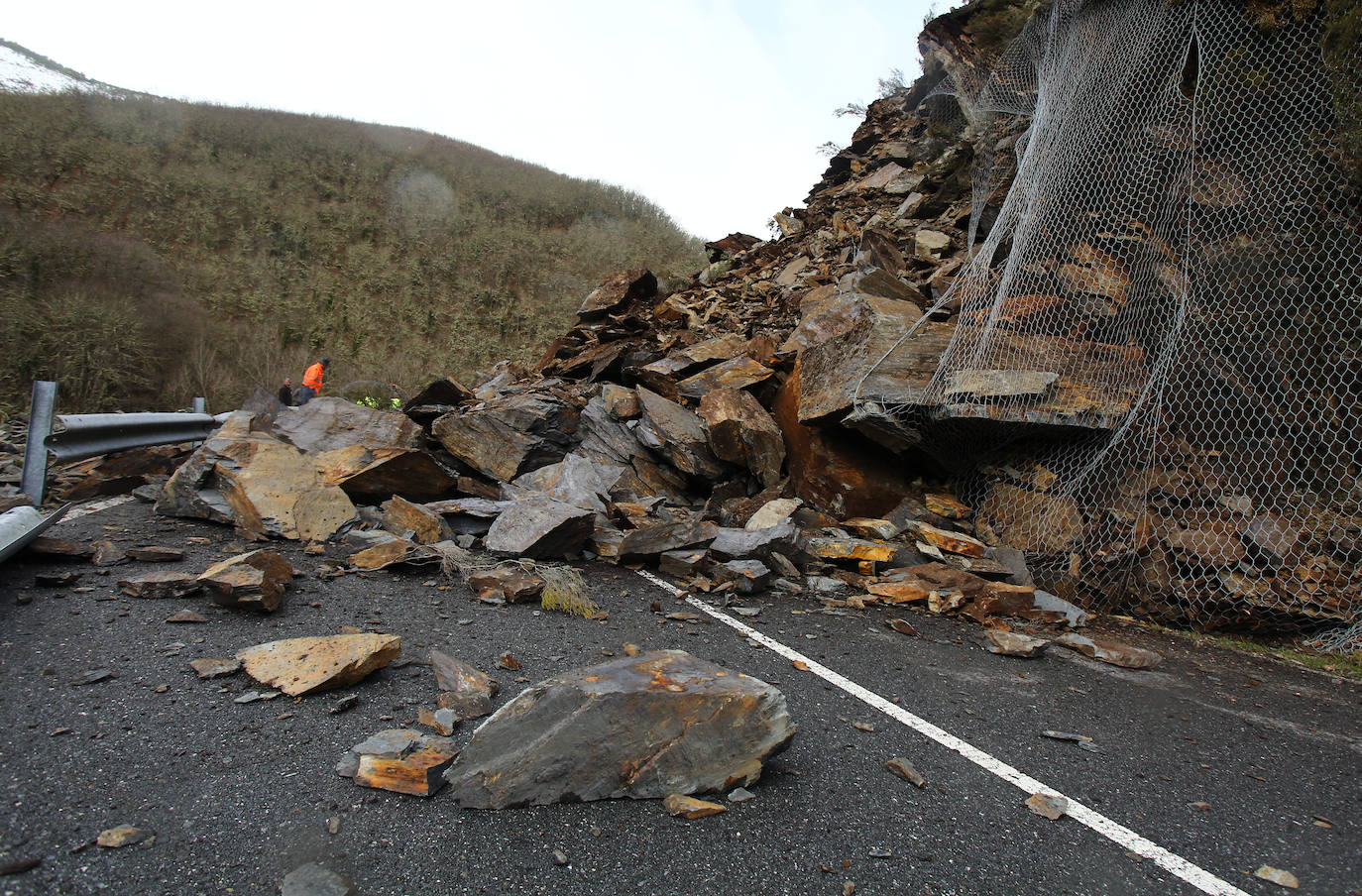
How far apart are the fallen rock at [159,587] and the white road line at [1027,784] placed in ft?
9.69

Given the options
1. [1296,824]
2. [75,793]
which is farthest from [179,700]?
[1296,824]

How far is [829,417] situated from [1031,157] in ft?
10.8

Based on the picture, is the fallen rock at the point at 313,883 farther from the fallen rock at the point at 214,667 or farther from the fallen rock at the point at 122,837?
the fallen rock at the point at 214,667

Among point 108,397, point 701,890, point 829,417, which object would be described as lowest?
A: point 108,397

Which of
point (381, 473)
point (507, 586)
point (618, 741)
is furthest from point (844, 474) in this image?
point (618, 741)

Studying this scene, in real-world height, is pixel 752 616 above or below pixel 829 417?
below

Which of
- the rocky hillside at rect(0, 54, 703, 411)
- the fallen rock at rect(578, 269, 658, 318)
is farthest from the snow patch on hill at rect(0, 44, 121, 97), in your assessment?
the fallen rock at rect(578, 269, 658, 318)

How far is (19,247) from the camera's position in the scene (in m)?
12.8

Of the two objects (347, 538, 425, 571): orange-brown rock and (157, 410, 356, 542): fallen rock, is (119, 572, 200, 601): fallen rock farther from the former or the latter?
(157, 410, 356, 542): fallen rock

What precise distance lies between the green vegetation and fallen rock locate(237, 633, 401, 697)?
12471 mm

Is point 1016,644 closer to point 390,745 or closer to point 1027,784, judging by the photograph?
point 1027,784

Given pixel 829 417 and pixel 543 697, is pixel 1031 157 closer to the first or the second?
pixel 829 417

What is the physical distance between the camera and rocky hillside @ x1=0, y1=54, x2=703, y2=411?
1254 cm

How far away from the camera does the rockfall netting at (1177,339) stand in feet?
14.0
